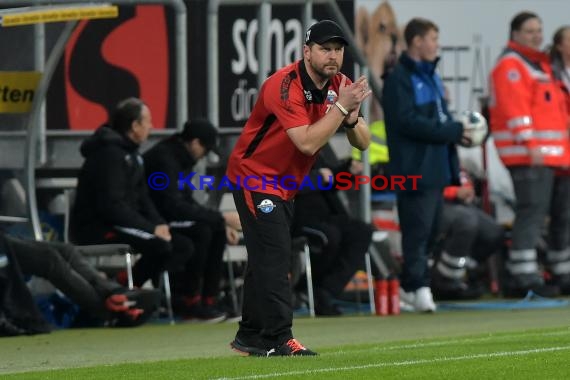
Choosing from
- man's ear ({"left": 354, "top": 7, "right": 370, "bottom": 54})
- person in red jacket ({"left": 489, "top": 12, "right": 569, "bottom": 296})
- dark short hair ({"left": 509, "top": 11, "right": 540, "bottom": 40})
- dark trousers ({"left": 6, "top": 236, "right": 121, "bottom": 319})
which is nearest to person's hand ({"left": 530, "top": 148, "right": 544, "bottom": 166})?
person in red jacket ({"left": 489, "top": 12, "right": 569, "bottom": 296})

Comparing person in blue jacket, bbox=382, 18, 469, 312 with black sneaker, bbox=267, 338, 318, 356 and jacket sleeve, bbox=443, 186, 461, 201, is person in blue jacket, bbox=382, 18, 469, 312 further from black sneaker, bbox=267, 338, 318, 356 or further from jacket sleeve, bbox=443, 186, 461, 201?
black sneaker, bbox=267, 338, 318, 356

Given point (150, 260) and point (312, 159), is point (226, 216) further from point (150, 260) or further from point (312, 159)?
point (312, 159)

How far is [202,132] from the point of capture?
13656 millimetres

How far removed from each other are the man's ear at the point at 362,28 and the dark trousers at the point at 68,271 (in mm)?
4324

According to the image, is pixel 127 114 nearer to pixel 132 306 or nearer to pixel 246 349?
pixel 132 306

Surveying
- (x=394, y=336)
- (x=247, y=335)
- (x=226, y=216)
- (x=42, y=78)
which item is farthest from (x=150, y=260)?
(x=247, y=335)

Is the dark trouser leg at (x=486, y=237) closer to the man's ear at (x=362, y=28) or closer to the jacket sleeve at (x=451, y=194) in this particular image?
the jacket sleeve at (x=451, y=194)

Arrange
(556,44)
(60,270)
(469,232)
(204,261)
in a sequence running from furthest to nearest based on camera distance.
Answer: (469,232), (556,44), (204,261), (60,270)

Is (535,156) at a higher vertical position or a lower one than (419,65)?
lower

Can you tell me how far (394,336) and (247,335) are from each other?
79.4 inches

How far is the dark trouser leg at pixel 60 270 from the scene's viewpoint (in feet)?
41.1

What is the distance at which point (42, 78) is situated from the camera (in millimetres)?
13836

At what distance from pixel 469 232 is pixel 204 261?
329 centimetres

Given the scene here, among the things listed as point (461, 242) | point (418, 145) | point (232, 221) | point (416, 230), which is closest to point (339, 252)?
point (416, 230)
